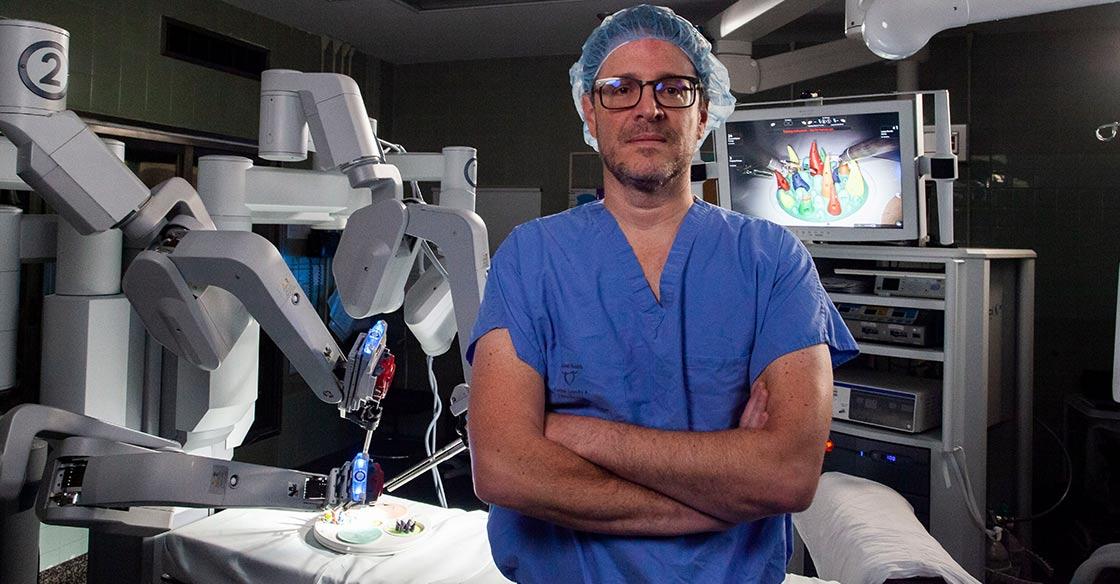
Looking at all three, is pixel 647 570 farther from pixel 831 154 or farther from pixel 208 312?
pixel 831 154

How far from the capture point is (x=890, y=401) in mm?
3098

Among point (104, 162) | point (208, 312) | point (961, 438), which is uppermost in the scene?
point (104, 162)

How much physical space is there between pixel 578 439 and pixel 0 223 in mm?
1231

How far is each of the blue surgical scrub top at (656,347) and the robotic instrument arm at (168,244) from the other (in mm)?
505

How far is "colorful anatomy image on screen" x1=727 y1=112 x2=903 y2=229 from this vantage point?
10.2 feet

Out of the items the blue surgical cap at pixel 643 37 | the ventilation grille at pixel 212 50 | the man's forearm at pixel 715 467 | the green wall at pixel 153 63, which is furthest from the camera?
the ventilation grille at pixel 212 50

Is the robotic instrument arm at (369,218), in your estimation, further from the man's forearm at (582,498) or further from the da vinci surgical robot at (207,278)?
the man's forearm at (582,498)

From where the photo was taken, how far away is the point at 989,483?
3.43 metres

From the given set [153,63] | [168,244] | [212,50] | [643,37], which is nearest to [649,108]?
[643,37]

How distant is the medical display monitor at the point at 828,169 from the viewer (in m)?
3.07

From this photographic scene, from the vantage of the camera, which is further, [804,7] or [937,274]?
[804,7]

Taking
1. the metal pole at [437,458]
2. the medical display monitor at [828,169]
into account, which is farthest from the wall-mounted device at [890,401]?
the metal pole at [437,458]

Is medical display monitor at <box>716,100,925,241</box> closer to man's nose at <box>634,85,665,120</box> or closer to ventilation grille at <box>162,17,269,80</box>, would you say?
man's nose at <box>634,85,665,120</box>

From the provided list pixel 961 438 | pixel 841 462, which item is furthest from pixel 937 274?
pixel 841 462
